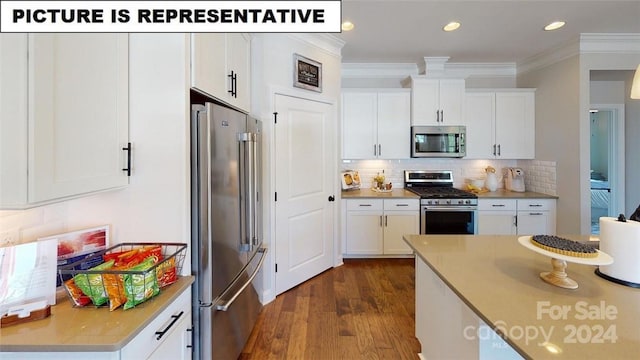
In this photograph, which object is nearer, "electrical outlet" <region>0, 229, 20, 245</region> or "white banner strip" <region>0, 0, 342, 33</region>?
"white banner strip" <region>0, 0, 342, 33</region>

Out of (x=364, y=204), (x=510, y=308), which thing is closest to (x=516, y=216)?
(x=364, y=204)

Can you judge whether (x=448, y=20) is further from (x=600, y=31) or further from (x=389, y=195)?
(x=389, y=195)

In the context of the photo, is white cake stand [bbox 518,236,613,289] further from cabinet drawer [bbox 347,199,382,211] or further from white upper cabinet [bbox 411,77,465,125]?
white upper cabinet [bbox 411,77,465,125]

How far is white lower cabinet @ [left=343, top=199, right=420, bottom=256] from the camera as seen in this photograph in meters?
3.66

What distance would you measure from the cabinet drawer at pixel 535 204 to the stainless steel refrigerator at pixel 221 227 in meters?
3.31

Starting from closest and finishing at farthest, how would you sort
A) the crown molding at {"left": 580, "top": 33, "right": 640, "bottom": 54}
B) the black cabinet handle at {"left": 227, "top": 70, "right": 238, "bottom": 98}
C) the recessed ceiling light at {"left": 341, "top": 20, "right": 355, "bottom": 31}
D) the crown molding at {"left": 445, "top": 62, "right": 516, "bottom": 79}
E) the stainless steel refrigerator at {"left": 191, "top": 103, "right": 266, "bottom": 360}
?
the stainless steel refrigerator at {"left": 191, "top": 103, "right": 266, "bottom": 360} < the black cabinet handle at {"left": 227, "top": 70, "right": 238, "bottom": 98} < the recessed ceiling light at {"left": 341, "top": 20, "right": 355, "bottom": 31} < the crown molding at {"left": 580, "top": 33, "right": 640, "bottom": 54} < the crown molding at {"left": 445, "top": 62, "right": 516, "bottom": 79}

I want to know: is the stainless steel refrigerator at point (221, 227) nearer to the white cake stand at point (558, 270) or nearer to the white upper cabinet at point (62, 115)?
the white upper cabinet at point (62, 115)

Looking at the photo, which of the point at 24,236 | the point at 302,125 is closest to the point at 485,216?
the point at 302,125

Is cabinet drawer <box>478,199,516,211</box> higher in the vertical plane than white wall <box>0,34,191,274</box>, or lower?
lower

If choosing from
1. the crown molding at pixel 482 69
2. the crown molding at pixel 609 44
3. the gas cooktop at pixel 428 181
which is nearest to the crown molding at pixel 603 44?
the crown molding at pixel 609 44

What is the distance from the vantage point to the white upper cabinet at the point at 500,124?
154 inches

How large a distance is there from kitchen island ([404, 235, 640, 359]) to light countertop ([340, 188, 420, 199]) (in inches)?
70.2

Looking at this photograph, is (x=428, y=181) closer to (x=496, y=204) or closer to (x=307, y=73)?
(x=496, y=204)

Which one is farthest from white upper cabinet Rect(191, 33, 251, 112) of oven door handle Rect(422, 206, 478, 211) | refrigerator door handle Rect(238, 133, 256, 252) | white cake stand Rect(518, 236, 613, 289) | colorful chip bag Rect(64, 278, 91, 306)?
oven door handle Rect(422, 206, 478, 211)
